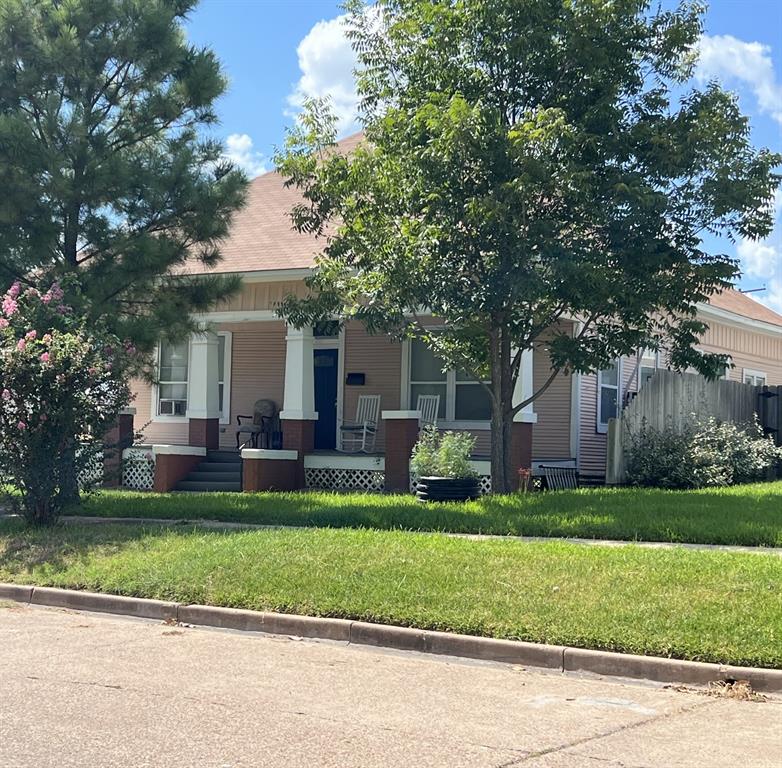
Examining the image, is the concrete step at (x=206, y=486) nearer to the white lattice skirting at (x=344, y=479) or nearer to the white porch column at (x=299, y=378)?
the white lattice skirting at (x=344, y=479)

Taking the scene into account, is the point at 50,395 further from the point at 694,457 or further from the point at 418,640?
the point at 694,457

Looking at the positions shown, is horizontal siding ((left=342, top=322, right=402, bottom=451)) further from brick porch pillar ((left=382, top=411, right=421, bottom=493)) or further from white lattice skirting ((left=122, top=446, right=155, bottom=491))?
white lattice skirting ((left=122, top=446, right=155, bottom=491))

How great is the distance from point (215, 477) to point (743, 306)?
15498 mm

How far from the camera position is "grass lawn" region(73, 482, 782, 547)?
11.6 m

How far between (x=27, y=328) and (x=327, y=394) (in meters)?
8.28

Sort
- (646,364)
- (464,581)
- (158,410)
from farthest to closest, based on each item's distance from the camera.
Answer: (158,410) < (646,364) < (464,581)

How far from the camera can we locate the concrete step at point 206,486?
18500 mm

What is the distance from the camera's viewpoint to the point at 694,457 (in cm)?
1722

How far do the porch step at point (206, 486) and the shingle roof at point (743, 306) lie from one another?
1153cm

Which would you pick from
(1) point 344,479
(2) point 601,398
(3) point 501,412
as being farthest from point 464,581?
(2) point 601,398

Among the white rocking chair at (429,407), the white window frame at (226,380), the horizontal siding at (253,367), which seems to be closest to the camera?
the white rocking chair at (429,407)

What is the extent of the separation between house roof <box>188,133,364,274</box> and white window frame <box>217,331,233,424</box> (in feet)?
6.77

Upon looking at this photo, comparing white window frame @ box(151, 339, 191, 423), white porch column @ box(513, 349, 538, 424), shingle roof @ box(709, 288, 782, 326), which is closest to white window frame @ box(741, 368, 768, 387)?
shingle roof @ box(709, 288, 782, 326)

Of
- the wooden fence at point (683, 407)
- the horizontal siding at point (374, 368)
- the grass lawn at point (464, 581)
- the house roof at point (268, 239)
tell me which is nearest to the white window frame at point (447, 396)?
the horizontal siding at point (374, 368)
